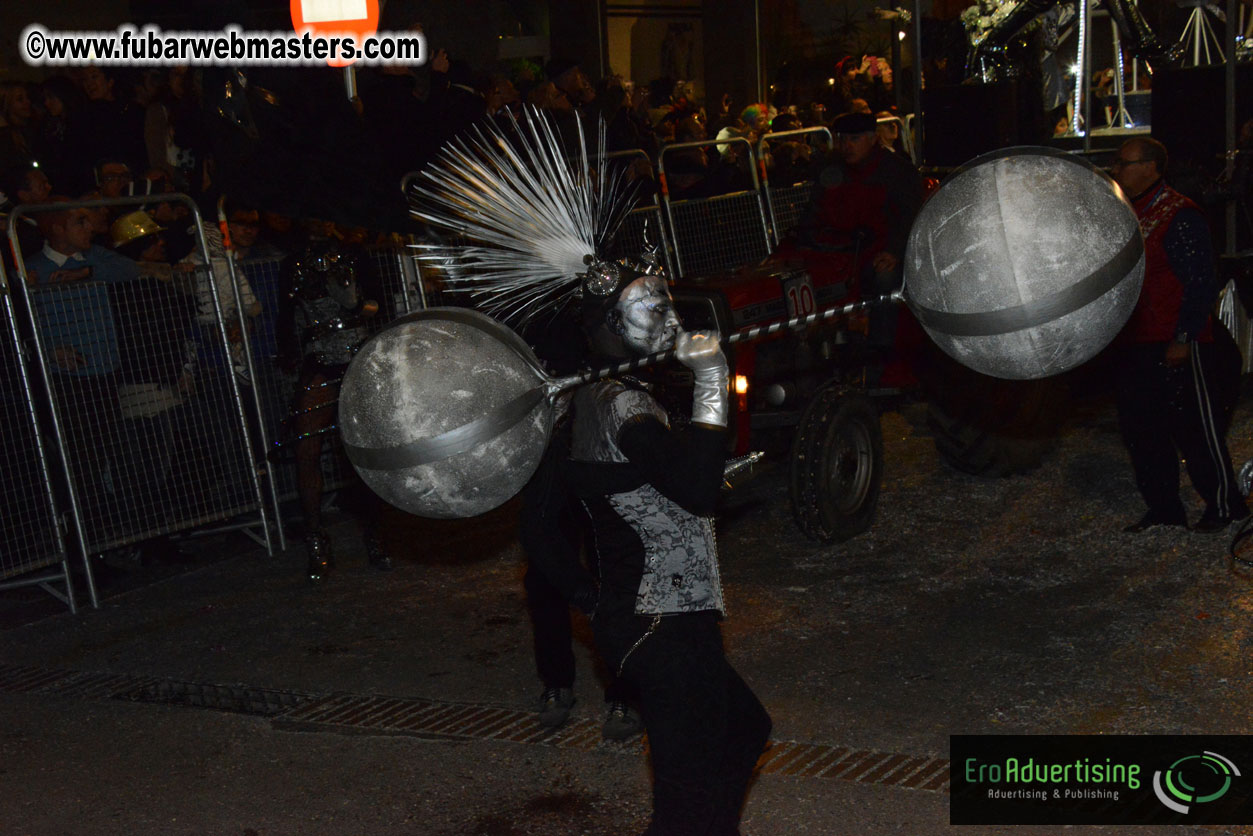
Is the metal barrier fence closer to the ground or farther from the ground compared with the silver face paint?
closer to the ground

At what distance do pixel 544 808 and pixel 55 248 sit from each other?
4.86 m

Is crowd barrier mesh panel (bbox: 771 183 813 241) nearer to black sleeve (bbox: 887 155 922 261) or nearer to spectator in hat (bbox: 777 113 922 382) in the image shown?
spectator in hat (bbox: 777 113 922 382)

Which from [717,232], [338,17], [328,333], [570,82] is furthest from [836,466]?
[338,17]

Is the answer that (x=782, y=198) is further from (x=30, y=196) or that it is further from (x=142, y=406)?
(x=30, y=196)

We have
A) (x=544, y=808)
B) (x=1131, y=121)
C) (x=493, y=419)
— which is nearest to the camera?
(x=493, y=419)

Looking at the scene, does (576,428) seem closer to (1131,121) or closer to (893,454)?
(893,454)

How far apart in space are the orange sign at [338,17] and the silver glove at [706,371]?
27.9 feet

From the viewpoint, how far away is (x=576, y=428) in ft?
12.1

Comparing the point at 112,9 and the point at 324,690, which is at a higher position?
the point at 112,9

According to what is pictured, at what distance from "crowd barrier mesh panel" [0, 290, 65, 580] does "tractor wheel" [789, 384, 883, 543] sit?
4022mm

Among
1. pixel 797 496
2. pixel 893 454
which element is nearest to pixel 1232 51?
pixel 893 454

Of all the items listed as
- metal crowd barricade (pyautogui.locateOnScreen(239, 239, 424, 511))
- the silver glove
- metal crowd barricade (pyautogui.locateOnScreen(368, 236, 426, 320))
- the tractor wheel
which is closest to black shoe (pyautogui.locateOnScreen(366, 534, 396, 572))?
metal crowd barricade (pyautogui.locateOnScreen(239, 239, 424, 511))

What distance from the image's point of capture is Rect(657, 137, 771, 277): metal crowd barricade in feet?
35.2

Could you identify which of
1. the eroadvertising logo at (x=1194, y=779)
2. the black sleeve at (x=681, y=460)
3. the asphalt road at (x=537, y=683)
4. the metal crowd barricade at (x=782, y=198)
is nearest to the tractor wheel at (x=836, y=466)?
the asphalt road at (x=537, y=683)
